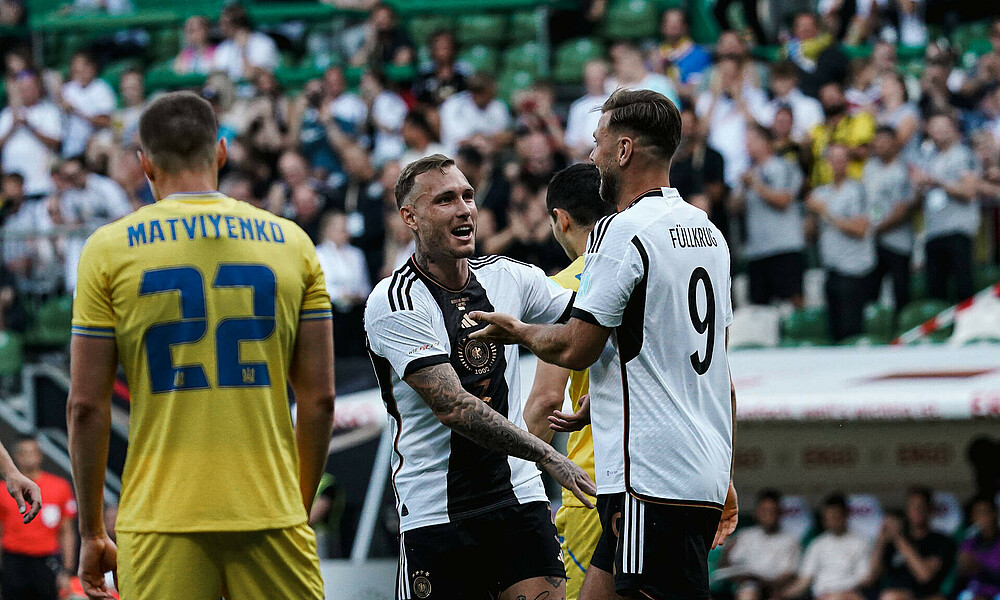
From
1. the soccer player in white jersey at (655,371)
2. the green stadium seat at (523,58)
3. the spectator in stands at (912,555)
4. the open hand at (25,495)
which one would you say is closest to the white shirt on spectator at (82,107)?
the green stadium seat at (523,58)

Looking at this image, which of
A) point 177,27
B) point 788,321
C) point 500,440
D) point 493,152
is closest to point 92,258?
point 500,440

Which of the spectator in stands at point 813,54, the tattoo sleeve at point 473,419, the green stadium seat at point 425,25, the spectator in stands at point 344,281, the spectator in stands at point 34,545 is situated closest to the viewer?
the tattoo sleeve at point 473,419

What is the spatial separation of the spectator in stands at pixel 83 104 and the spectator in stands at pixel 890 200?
31.3 feet

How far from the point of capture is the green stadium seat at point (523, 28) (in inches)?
697

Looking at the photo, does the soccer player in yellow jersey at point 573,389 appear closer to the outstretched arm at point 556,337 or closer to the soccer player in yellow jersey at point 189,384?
the outstretched arm at point 556,337

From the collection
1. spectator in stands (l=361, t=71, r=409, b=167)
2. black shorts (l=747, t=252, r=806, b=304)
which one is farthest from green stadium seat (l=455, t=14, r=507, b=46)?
black shorts (l=747, t=252, r=806, b=304)

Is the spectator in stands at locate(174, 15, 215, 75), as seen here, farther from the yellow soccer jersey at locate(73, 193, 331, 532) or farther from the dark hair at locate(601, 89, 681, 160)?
the yellow soccer jersey at locate(73, 193, 331, 532)

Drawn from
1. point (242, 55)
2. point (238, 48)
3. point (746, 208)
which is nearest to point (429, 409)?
point (746, 208)

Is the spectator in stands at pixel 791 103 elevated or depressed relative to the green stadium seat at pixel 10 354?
elevated

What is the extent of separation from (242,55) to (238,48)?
0.17m

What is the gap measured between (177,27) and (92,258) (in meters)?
16.3

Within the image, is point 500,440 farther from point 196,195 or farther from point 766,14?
point 766,14

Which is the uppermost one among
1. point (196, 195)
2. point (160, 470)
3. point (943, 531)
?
point (196, 195)

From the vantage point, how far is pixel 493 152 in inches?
555
